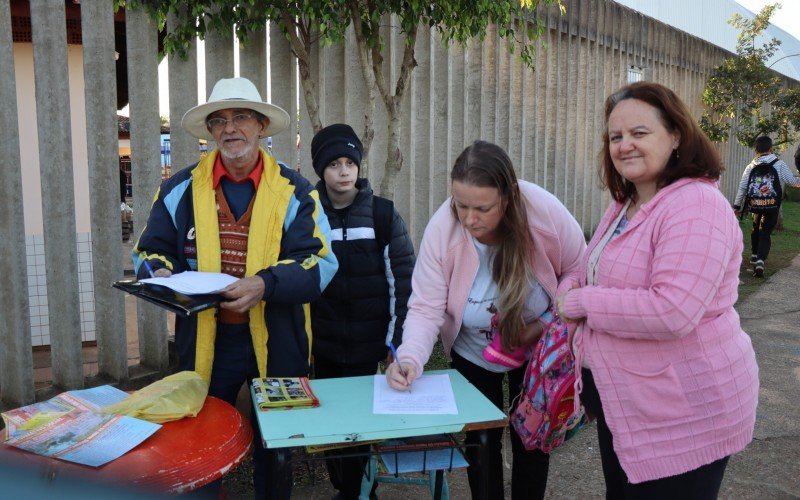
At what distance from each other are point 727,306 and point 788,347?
4.94 meters

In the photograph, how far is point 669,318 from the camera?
1938 millimetres

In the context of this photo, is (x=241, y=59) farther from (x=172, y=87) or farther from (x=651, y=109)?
(x=651, y=109)

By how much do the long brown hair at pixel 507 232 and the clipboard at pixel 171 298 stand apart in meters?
1.02

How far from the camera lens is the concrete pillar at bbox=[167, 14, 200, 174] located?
416 cm

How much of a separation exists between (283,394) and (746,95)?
1393 cm

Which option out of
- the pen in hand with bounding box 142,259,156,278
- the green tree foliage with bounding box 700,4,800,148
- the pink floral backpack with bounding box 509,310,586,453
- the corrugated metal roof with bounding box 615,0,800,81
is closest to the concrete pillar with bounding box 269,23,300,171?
the pen in hand with bounding box 142,259,156,278

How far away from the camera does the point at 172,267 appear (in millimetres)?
2846

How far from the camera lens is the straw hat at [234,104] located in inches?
115

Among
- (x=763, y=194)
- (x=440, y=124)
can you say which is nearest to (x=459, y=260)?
(x=440, y=124)

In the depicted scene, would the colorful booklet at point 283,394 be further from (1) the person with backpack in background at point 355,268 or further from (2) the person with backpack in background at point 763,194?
(2) the person with backpack in background at point 763,194

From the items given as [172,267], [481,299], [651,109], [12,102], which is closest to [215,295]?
[172,267]

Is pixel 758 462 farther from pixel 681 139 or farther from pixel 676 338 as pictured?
pixel 681 139

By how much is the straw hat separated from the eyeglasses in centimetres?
3

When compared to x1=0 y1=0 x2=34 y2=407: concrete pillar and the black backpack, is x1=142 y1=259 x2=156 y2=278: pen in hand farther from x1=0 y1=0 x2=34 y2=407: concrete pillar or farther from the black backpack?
the black backpack
